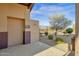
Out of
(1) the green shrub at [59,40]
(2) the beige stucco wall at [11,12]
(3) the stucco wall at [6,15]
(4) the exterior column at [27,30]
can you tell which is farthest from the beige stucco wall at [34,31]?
(1) the green shrub at [59,40]

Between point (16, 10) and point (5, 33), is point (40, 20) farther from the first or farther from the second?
point (5, 33)

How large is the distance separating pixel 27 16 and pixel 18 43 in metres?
2.84

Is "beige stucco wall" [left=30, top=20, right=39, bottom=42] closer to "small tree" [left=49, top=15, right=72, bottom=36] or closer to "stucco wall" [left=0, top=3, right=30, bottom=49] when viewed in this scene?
"stucco wall" [left=0, top=3, right=30, bottom=49]

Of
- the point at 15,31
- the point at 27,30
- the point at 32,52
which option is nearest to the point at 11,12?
the point at 15,31

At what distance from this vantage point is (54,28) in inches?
569

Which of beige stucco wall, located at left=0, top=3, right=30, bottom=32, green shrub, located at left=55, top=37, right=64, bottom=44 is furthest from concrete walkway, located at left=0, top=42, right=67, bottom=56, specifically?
green shrub, located at left=55, top=37, right=64, bottom=44

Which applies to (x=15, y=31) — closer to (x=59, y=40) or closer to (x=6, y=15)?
(x=6, y=15)

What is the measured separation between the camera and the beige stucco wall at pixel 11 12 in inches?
457

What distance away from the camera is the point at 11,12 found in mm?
12859

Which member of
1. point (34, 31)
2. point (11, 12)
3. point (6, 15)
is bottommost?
point (34, 31)

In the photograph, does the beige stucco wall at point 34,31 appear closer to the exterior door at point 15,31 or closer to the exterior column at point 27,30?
the exterior column at point 27,30

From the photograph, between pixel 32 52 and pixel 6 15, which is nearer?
pixel 32 52

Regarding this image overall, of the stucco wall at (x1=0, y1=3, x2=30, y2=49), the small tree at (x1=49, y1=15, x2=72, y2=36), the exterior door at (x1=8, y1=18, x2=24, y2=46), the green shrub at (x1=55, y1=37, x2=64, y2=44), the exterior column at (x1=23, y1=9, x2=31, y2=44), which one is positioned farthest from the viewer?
the exterior column at (x1=23, y1=9, x2=31, y2=44)

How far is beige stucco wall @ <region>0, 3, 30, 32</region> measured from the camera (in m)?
11.6
